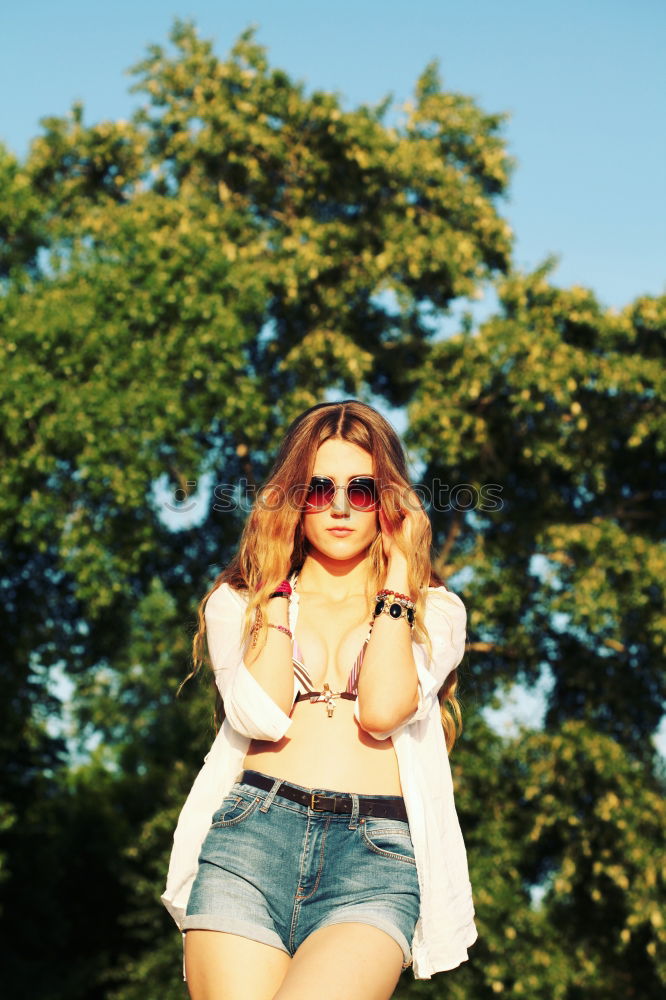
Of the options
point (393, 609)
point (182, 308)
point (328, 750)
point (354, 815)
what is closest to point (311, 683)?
point (328, 750)

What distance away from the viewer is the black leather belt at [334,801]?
3.12 meters

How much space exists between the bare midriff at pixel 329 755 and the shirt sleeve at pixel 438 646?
0.20 feet

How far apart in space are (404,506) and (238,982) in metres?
1.51

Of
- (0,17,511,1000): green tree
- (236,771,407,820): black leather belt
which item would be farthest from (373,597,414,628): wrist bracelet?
(0,17,511,1000): green tree

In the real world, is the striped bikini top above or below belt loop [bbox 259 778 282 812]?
above

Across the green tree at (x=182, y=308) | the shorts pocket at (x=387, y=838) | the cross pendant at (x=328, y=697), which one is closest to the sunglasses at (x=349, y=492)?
the cross pendant at (x=328, y=697)

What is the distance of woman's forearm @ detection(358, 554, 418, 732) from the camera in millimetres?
3213

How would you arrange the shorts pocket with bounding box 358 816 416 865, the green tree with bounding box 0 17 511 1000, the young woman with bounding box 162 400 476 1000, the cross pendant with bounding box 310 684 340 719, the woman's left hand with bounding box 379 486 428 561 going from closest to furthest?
the young woman with bounding box 162 400 476 1000 → the shorts pocket with bounding box 358 816 416 865 → the cross pendant with bounding box 310 684 340 719 → the woman's left hand with bounding box 379 486 428 561 → the green tree with bounding box 0 17 511 1000

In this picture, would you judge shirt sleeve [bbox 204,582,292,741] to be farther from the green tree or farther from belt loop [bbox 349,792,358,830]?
the green tree

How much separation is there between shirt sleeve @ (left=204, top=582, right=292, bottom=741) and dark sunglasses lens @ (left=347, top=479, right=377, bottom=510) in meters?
0.48

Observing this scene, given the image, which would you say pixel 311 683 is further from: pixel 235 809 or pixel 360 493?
pixel 360 493

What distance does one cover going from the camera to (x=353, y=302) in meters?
13.9

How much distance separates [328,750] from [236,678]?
0.34 metres

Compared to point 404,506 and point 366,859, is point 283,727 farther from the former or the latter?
point 404,506
